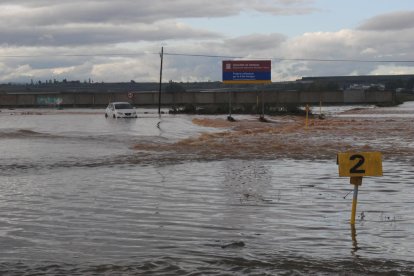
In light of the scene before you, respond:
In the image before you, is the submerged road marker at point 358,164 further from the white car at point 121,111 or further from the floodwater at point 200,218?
the white car at point 121,111

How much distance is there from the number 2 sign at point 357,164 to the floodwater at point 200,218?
0.80 m

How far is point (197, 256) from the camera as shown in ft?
26.3

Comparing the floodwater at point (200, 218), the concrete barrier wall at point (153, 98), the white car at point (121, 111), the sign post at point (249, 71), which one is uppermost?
the sign post at point (249, 71)

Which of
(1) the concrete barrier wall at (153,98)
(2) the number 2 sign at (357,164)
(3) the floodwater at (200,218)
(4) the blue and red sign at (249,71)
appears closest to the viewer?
(3) the floodwater at (200,218)

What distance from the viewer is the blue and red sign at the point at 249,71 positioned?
5941 centimetres

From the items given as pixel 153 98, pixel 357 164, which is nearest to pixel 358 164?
pixel 357 164

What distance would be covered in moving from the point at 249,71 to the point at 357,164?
50302 millimetres

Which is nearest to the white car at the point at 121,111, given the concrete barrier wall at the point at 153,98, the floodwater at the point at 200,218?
the floodwater at the point at 200,218

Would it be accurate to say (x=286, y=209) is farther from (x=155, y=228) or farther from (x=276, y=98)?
(x=276, y=98)

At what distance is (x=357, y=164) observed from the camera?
9.59m

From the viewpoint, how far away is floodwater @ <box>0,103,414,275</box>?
25.3ft

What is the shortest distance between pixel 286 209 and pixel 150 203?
242 centimetres

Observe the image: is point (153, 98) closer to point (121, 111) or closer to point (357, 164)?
point (121, 111)

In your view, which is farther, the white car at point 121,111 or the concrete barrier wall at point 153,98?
the concrete barrier wall at point 153,98
